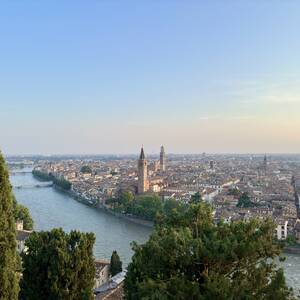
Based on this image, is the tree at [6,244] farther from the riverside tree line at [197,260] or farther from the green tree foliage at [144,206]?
the green tree foliage at [144,206]

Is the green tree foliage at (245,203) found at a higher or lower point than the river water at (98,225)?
higher

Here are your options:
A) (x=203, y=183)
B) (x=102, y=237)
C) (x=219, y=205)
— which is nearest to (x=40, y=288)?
(x=102, y=237)

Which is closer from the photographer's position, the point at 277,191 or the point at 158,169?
the point at 277,191

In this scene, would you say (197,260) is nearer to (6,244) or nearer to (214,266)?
(214,266)

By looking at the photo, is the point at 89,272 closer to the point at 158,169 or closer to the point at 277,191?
the point at 277,191

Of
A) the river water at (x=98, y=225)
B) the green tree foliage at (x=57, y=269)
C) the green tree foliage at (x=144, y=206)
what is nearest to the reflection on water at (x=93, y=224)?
the river water at (x=98, y=225)

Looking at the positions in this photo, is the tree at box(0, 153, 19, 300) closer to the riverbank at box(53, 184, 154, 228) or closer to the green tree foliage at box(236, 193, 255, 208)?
the riverbank at box(53, 184, 154, 228)
